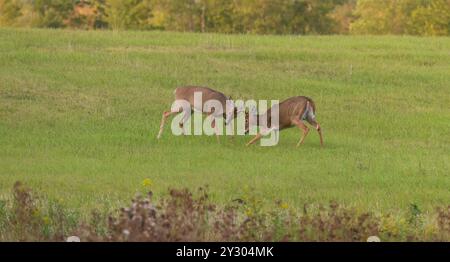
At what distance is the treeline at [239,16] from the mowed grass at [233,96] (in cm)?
3316

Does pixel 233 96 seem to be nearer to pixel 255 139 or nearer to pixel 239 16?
pixel 255 139

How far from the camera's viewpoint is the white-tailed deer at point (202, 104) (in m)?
21.9

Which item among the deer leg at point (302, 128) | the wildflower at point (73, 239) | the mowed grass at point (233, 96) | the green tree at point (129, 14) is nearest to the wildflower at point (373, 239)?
the wildflower at point (73, 239)

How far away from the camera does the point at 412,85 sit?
32.2 m

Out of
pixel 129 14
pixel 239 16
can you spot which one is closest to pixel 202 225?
pixel 239 16

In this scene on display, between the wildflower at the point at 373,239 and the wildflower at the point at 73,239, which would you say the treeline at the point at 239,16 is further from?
the wildflower at the point at 73,239

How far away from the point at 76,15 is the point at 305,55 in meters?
48.1

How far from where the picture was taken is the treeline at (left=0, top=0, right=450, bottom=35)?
75625mm

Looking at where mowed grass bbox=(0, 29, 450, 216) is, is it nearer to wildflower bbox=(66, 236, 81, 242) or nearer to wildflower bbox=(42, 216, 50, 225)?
wildflower bbox=(42, 216, 50, 225)

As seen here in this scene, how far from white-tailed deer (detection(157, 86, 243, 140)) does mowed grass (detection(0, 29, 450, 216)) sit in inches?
17.9

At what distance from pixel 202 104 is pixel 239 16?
56228 mm

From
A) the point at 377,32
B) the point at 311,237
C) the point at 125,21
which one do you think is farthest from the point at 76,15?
the point at 311,237

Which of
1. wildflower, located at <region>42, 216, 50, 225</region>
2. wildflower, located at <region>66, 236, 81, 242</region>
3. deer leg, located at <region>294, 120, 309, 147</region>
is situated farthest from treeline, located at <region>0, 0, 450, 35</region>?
wildflower, located at <region>66, 236, 81, 242</region>
